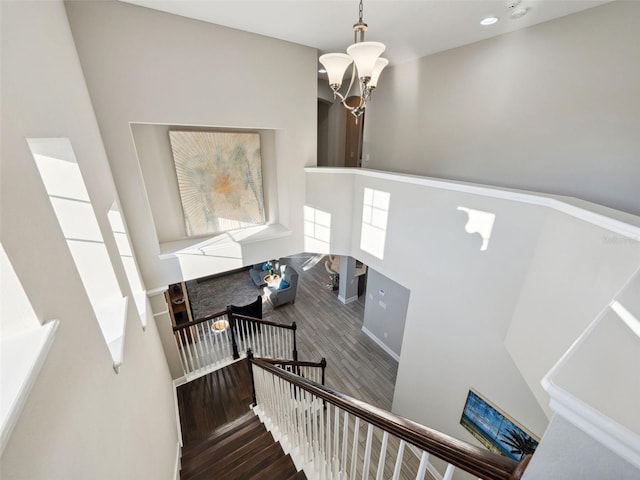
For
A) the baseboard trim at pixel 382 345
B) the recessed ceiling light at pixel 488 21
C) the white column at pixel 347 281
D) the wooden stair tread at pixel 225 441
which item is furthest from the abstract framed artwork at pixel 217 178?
the baseboard trim at pixel 382 345

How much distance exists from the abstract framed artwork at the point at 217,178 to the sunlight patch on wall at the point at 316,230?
2.83 feet

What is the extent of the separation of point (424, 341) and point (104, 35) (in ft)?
17.0

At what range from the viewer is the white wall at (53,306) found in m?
0.81

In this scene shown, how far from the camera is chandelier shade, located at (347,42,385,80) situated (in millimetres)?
1736

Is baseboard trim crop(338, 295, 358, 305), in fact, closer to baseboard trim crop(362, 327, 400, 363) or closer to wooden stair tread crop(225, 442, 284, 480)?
baseboard trim crop(362, 327, 400, 363)

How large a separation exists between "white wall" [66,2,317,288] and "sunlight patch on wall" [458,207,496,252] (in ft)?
8.61

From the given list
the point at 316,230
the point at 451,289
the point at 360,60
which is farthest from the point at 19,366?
the point at 316,230

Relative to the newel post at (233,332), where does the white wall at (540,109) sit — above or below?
above

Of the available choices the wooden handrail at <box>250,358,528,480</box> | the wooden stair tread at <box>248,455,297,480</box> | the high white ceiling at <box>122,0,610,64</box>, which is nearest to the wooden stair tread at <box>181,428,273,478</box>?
the wooden stair tread at <box>248,455,297,480</box>

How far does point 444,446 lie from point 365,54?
2.18 m

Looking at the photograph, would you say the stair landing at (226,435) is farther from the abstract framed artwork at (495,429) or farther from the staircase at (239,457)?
the abstract framed artwork at (495,429)

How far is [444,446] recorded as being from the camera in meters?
0.91

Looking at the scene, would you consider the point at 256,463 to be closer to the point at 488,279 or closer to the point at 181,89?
the point at 488,279

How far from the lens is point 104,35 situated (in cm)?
262
